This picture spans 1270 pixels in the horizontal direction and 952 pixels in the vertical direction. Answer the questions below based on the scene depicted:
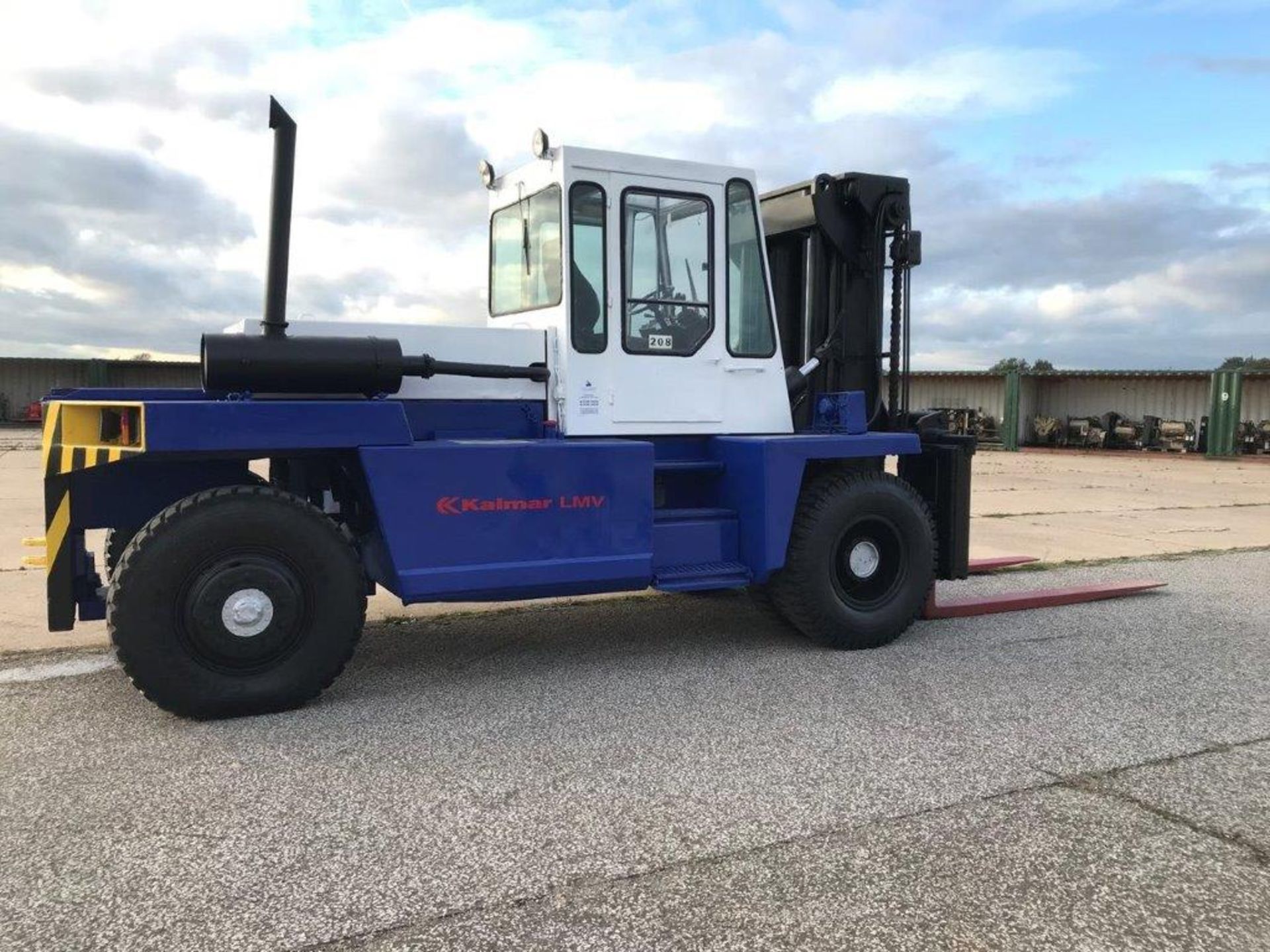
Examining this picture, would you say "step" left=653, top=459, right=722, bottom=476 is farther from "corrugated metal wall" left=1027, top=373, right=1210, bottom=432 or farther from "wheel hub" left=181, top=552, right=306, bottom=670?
"corrugated metal wall" left=1027, top=373, right=1210, bottom=432

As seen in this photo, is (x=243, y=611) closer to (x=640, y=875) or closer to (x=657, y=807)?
(x=657, y=807)

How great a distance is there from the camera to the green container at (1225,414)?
2583 cm

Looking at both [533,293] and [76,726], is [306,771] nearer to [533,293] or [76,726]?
[76,726]

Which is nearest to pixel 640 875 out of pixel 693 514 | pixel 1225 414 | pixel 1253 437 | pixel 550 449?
pixel 550 449

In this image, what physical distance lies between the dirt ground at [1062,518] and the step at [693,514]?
6.54 feet

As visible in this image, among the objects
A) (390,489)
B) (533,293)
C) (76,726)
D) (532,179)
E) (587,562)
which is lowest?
(76,726)

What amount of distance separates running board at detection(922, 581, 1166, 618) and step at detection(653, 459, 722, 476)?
1.75 metres

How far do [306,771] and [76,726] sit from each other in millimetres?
1278

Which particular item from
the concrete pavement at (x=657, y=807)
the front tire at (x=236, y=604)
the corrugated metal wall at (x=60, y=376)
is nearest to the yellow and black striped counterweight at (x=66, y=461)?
the front tire at (x=236, y=604)

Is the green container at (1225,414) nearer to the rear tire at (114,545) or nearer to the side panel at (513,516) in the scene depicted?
the side panel at (513,516)

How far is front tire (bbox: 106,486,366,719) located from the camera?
4.39m

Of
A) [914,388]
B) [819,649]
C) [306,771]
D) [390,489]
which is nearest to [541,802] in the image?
[306,771]

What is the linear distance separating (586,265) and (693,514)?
1.55 metres

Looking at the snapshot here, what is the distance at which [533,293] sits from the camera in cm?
595
